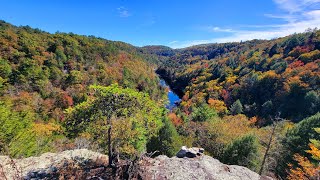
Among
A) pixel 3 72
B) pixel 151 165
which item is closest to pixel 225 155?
pixel 151 165

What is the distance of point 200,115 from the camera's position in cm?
4503

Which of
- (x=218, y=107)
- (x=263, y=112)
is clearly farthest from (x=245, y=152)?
(x=218, y=107)

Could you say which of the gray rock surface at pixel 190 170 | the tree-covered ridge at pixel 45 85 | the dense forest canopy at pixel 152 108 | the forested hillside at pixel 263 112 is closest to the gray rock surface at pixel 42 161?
the dense forest canopy at pixel 152 108

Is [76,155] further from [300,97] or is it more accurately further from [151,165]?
[300,97]

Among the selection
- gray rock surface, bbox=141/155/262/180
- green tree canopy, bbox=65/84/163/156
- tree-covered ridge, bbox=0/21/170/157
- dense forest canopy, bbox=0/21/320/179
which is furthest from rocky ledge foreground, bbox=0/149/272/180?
green tree canopy, bbox=65/84/163/156

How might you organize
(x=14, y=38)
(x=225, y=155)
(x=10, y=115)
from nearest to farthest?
(x=10, y=115), (x=225, y=155), (x=14, y=38)

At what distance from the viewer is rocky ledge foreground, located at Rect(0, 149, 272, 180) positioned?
10750 millimetres

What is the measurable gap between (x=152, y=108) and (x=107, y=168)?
12.7ft

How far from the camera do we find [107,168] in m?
11.3

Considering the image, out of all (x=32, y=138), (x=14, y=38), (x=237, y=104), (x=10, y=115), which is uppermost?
(x=14, y=38)

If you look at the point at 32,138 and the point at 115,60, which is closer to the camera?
the point at 32,138

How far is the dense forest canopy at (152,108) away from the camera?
10211 mm

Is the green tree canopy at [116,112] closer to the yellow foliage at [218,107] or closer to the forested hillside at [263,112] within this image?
the forested hillside at [263,112]

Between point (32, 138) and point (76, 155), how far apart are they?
10.9 metres
